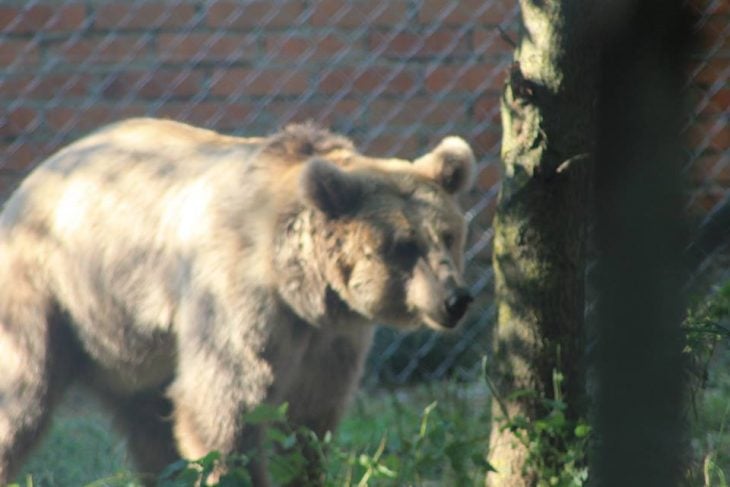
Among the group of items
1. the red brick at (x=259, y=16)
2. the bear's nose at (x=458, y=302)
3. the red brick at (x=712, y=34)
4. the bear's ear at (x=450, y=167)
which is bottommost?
the red brick at (x=259, y=16)

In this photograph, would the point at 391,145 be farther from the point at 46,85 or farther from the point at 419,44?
the point at 46,85

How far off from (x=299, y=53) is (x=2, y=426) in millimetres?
2252

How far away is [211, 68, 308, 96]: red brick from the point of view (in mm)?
5523

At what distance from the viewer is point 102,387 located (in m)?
4.03

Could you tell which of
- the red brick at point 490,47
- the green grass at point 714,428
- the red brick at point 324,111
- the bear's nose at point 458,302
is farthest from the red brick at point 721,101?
the bear's nose at point 458,302

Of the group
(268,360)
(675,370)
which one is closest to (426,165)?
(268,360)

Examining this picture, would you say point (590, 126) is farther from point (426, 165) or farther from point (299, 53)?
point (299, 53)

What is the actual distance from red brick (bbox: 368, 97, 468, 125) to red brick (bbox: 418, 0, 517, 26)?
12.9 inches

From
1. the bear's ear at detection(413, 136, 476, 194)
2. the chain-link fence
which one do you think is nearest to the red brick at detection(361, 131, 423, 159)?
the chain-link fence

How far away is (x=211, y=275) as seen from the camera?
3498mm

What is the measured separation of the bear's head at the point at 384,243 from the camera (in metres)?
3.47

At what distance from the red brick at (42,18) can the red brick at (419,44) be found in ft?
3.97

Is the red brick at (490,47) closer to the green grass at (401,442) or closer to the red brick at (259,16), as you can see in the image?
the red brick at (259,16)

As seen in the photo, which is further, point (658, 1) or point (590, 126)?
point (590, 126)
